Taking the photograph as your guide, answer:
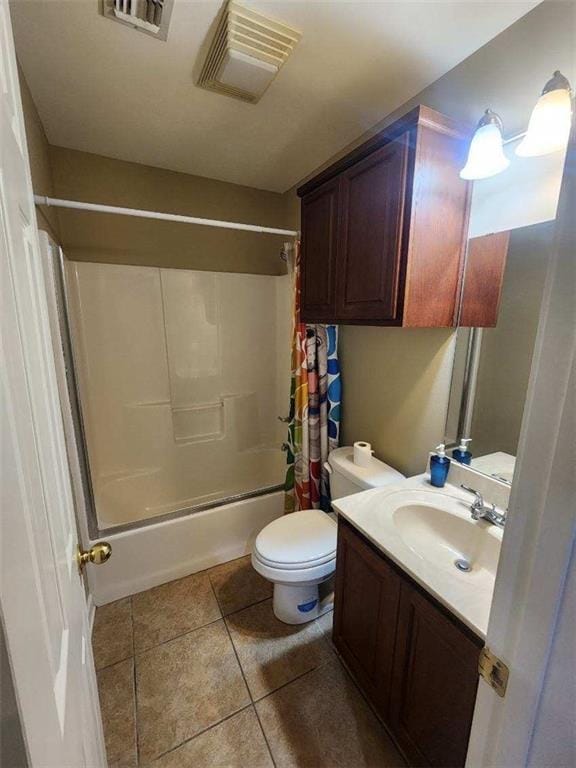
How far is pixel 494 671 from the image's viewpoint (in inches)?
20.0

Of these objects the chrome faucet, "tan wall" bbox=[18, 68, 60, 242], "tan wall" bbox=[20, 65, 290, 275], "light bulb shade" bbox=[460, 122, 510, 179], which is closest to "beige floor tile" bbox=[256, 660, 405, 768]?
the chrome faucet

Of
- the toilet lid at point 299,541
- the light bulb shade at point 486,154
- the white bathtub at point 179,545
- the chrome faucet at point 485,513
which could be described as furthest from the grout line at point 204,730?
the light bulb shade at point 486,154

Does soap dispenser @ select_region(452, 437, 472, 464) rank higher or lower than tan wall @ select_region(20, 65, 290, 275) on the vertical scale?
lower

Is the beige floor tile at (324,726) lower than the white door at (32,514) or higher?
lower

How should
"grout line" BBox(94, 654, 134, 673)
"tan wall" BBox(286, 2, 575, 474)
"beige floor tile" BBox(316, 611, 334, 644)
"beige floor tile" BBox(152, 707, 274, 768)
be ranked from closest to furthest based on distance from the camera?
"tan wall" BBox(286, 2, 575, 474)
"beige floor tile" BBox(152, 707, 274, 768)
"grout line" BBox(94, 654, 134, 673)
"beige floor tile" BBox(316, 611, 334, 644)

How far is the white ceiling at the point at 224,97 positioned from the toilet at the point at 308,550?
1.65 meters

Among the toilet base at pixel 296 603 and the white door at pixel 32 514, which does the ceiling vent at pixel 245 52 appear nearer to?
the white door at pixel 32 514

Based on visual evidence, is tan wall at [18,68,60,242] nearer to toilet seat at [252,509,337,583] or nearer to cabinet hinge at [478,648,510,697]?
toilet seat at [252,509,337,583]

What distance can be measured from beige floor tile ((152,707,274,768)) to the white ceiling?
2.45 metres

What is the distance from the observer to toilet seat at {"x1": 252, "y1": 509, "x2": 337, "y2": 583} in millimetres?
1391

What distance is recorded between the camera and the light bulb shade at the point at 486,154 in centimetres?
101

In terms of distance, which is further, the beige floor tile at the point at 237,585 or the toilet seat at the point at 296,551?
the beige floor tile at the point at 237,585

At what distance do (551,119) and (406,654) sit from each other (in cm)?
160

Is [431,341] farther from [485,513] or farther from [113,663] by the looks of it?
[113,663]
